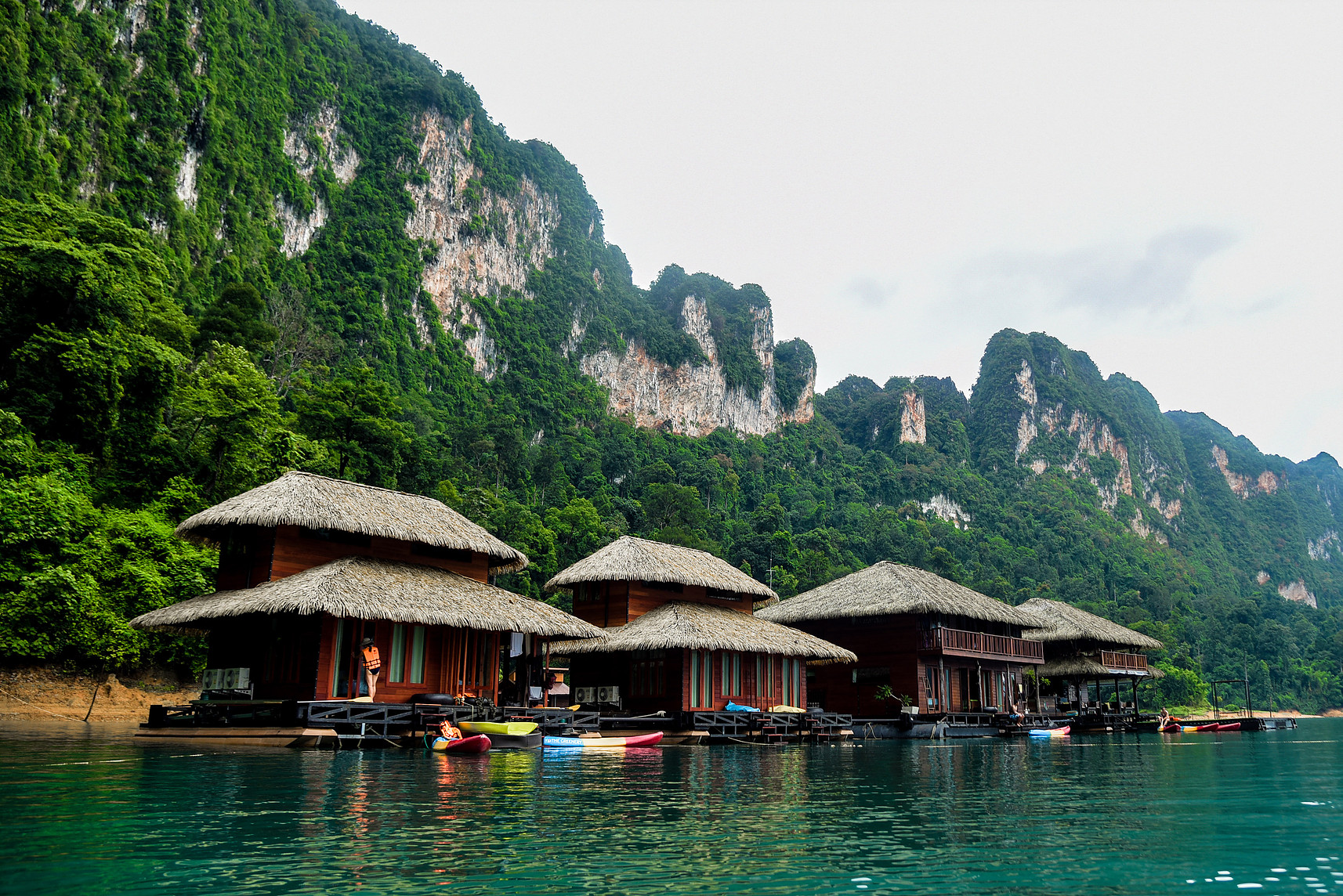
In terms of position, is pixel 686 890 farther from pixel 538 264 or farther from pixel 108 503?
pixel 538 264

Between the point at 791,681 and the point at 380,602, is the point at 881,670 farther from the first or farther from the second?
the point at 380,602

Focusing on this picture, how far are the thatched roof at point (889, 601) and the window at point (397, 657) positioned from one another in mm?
17453

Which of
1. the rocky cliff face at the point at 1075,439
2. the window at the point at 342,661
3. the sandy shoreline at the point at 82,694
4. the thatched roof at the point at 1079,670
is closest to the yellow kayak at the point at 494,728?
the window at the point at 342,661

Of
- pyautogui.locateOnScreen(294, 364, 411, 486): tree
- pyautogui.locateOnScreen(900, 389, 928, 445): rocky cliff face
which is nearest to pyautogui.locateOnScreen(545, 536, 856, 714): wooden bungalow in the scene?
pyautogui.locateOnScreen(294, 364, 411, 486): tree

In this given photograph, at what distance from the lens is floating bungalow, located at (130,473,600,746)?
2020cm

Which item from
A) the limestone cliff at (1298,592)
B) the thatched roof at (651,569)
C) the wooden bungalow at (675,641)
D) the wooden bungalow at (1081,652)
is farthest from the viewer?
the limestone cliff at (1298,592)

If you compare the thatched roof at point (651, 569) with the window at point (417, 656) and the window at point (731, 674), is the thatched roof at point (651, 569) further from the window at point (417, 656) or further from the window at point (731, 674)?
the window at point (417, 656)

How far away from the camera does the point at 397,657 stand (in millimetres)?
21625

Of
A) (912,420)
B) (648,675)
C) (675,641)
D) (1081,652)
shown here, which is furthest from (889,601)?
(912,420)

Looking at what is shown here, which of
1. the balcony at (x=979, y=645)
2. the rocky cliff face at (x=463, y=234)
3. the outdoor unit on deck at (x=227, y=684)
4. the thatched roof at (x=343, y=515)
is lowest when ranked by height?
the outdoor unit on deck at (x=227, y=684)

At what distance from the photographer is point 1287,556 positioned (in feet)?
540

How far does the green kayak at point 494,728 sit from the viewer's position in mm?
19266

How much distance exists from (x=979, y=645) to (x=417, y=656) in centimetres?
2241

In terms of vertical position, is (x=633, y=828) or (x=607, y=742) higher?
(x=633, y=828)
